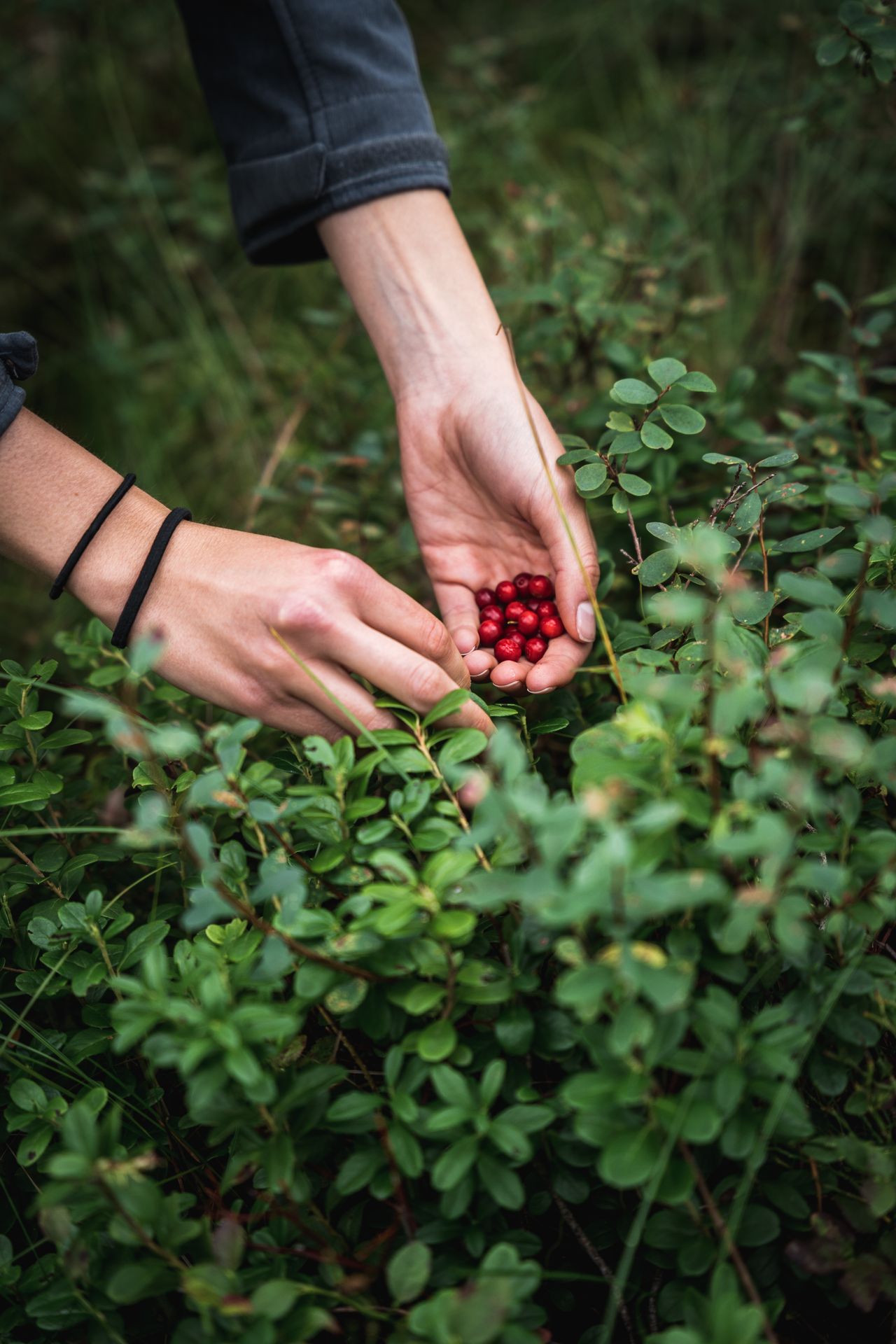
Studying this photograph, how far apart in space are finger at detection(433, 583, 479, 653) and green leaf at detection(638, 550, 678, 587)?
1.53 ft

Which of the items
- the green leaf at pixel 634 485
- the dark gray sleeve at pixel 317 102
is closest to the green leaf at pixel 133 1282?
the green leaf at pixel 634 485

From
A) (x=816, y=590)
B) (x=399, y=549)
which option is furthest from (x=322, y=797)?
(x=399, y=549)

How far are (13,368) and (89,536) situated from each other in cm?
35

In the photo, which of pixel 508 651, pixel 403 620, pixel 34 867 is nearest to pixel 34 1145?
pixel 34 867

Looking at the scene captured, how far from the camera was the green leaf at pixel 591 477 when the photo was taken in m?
1.54

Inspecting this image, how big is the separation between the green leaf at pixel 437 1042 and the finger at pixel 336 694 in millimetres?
468

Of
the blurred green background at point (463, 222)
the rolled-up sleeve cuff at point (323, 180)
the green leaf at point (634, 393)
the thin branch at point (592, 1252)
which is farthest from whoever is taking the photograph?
the blurred green background at point (463, 222)

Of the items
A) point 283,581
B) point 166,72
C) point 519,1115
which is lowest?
point 519,1115

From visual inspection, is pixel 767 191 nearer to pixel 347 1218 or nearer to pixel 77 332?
pixel 77 332

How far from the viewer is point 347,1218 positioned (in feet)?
3.66

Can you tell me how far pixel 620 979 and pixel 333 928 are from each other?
0.35m

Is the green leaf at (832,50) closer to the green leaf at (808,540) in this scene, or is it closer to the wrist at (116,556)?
the green leaf at (808,540)

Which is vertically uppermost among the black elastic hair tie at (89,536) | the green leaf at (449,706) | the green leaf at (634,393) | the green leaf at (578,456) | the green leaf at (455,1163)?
the black elastic hair tie at (89,536)

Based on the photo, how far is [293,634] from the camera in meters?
1.36
